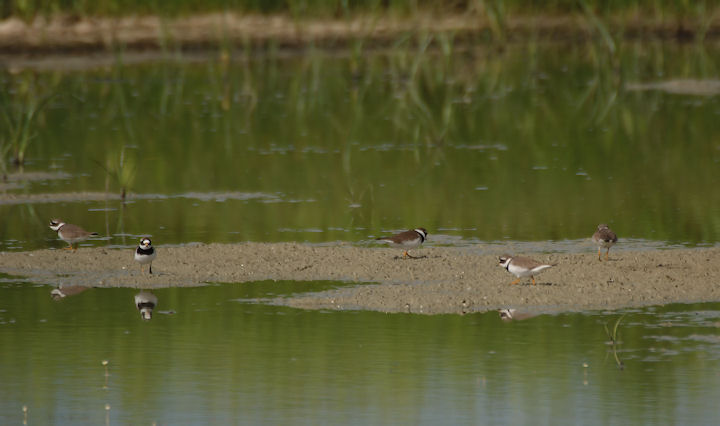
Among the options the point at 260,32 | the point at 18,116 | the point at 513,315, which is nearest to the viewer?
the point at 513,315

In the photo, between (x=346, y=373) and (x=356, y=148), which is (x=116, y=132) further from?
(x=346, y=373)

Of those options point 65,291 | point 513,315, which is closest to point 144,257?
point 65,291

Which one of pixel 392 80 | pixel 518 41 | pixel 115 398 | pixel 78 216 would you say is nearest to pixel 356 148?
pixel 78 216

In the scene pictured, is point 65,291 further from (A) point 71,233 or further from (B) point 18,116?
(B) point 18,116

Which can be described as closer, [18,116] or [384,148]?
[384,148]

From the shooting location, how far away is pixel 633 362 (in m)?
9.67

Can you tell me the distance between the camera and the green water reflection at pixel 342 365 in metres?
8.65

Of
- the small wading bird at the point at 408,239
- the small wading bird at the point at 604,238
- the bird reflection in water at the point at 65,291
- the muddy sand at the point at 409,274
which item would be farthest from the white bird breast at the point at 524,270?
the bird reflection in water at the point at 65,291

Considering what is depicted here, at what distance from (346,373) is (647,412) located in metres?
2.01

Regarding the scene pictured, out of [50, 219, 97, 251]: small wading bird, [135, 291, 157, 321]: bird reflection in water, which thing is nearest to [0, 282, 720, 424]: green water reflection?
[135, 291, 157, 321]: bird reflection in water

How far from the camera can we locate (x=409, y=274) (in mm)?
12523

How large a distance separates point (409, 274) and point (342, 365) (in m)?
2.90

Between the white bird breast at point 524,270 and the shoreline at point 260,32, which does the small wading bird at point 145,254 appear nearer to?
the white bird breast at point 524,270

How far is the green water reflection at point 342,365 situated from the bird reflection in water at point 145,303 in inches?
2.8
